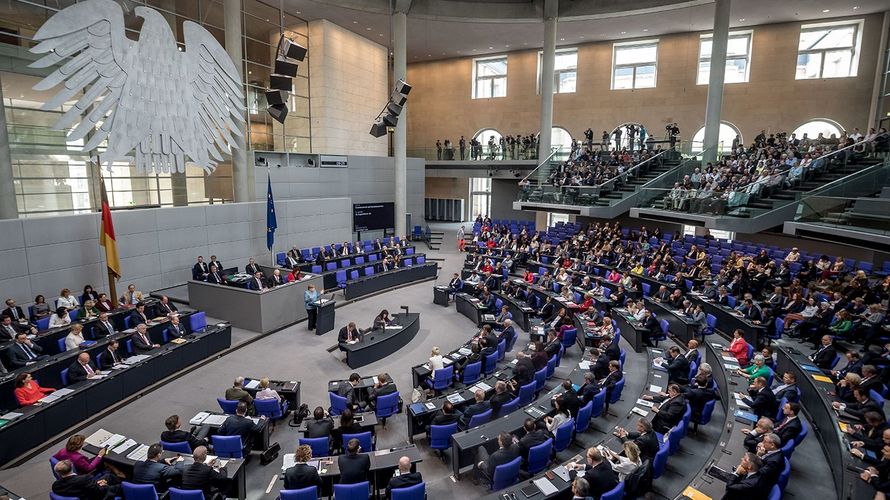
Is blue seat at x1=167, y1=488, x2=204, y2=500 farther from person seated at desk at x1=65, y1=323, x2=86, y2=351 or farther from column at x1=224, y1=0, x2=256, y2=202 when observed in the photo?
column at x1=224, y1=0, x2=256, y2=202

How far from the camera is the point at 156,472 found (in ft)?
19.4

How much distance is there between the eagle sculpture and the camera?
41.0ft

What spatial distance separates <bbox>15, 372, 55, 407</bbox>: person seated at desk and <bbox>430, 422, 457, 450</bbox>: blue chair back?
670 cm

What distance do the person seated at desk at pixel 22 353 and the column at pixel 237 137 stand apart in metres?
10.6

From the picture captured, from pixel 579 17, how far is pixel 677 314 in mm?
18711

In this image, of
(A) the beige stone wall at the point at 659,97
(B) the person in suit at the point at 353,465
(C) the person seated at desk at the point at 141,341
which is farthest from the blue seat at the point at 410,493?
(A) the beige stone wall at the point at 659,97

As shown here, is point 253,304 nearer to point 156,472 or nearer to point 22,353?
point 22,353

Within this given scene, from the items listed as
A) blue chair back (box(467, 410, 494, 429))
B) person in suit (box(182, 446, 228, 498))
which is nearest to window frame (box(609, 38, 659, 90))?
blue chair back (box(467, 410, 494, 429))

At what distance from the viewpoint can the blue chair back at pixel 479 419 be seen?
25.2 ft

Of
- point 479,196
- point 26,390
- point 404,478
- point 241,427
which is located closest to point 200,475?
point 241,427

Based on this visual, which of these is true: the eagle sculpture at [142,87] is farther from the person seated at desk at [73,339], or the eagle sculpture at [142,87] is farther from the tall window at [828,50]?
the tall window at [828,50]

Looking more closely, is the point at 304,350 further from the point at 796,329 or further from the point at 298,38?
the point at 298,38

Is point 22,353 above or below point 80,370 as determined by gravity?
above

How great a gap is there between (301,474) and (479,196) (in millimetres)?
32294
